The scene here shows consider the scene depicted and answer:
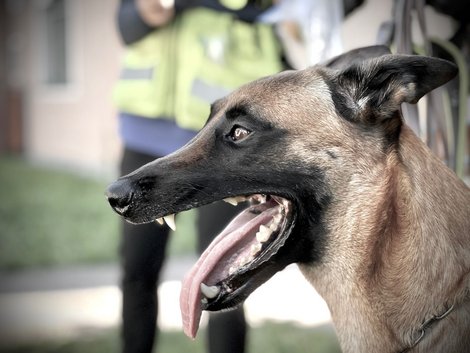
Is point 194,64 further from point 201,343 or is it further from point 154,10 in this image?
point 201,343

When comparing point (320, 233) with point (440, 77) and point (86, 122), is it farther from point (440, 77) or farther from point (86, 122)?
point (86, 122)

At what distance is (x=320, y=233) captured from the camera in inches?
70.3

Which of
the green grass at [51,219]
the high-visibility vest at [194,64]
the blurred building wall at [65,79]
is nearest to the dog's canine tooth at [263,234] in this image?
the high-visibility vest at [194,64]

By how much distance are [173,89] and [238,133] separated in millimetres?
533

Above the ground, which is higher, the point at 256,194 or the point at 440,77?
the point at 440,77

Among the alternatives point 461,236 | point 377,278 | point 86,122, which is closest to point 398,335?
point 377,278

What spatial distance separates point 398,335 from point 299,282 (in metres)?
1.54

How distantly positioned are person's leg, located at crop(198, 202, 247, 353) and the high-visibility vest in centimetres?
28

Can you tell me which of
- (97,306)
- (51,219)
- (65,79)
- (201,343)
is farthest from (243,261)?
(51,219)

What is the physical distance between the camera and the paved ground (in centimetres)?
322

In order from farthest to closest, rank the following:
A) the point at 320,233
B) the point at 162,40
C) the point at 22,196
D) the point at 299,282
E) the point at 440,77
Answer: the point at 22,196 → the point at 299,282 → the point at 162,40 → the point at 320,233 → the point at 440,77

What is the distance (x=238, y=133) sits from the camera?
1771mm

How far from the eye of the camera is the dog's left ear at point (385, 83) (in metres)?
1.65

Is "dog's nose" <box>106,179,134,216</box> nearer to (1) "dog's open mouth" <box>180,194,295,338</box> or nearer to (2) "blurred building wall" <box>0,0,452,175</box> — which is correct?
(1) "dog's open mouth" <box>180,194,295,338</box>
